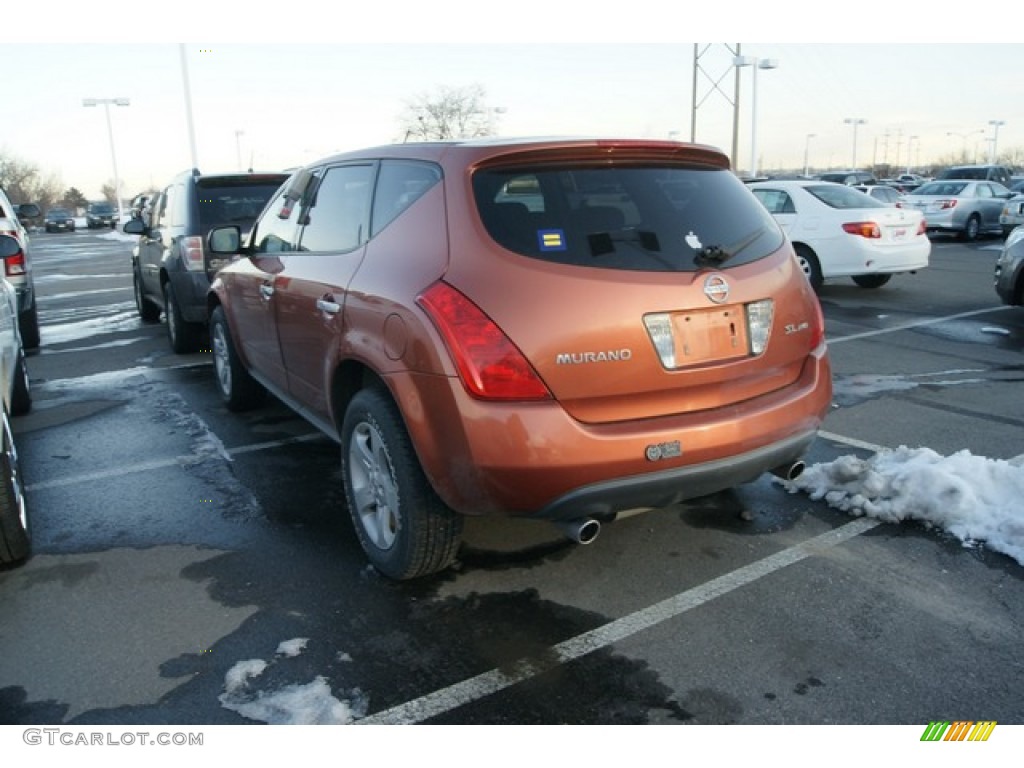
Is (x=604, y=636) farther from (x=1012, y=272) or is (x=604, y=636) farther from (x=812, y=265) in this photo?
(x=812, y=265)

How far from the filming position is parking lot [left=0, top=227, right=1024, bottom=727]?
267 centimetres

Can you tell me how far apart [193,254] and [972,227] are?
20.4 meters

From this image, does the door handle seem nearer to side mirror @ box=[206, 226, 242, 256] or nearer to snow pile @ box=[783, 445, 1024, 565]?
side mirror @ box=[206, 226, 242, 256]

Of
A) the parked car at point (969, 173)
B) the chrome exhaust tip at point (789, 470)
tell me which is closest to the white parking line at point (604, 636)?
the chrome exhaust tip at point (789, 470)

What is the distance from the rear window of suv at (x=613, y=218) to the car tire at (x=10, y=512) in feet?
7.66

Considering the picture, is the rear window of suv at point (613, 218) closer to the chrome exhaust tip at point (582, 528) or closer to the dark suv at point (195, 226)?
the chrome exhaust tip at point (582, 528)

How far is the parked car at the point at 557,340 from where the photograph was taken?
284cm

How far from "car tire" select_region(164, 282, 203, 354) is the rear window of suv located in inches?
242

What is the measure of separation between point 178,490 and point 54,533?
27.5 inches

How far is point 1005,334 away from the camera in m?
8.85

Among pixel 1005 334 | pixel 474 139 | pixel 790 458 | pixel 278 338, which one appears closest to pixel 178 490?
pixel 278 338

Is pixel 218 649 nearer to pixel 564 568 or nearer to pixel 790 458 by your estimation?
pixel 564 568

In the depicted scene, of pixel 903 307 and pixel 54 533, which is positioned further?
pixel 903 307

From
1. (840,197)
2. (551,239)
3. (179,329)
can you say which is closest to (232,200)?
(179,329)
